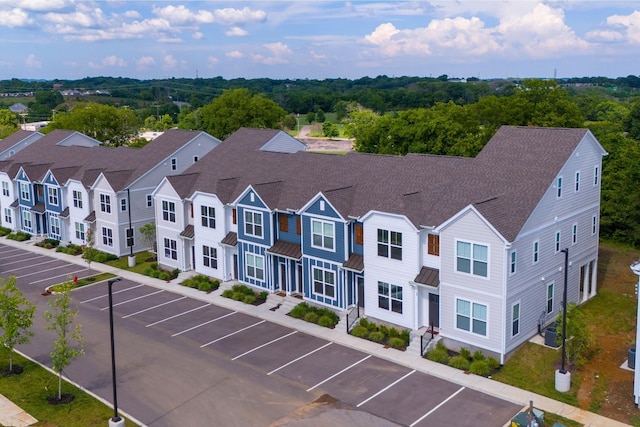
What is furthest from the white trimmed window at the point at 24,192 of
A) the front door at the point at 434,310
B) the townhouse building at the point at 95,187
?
the front door at the point at 434,310

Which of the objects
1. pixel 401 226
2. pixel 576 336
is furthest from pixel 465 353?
pixel 401 226

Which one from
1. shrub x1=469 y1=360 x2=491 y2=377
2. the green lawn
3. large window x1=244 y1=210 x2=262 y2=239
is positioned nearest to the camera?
the green lawn

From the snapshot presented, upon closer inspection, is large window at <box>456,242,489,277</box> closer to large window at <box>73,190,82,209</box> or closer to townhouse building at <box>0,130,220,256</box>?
townhouse building at <box>0,130,220,256</box>

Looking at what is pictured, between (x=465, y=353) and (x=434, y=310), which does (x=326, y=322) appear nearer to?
(x=434, y=310)

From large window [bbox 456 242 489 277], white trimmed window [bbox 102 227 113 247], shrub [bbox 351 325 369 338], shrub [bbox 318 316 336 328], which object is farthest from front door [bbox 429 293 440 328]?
white trimmed window [bbox 102 227 113 247]

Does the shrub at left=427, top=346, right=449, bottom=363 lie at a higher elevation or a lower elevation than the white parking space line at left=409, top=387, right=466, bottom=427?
higher

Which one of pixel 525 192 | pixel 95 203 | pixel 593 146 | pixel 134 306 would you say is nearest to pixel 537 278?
pixel 525 192
